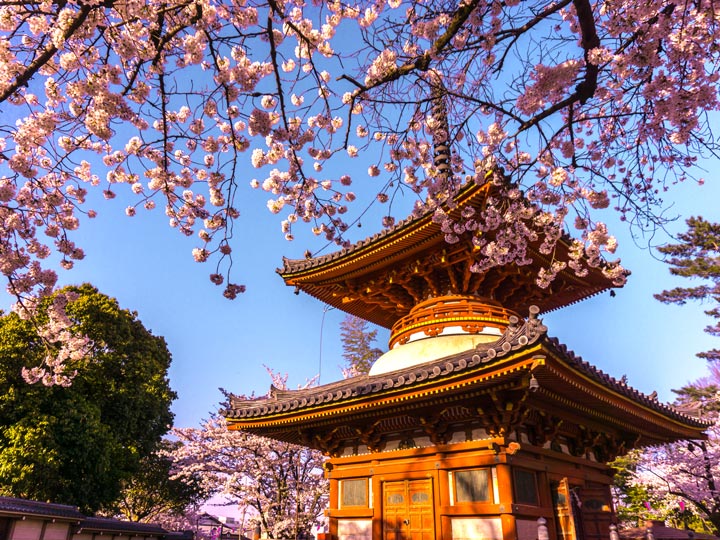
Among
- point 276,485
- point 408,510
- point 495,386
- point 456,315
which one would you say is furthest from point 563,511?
point 276,485

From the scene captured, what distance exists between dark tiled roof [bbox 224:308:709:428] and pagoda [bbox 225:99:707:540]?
0.03 meters

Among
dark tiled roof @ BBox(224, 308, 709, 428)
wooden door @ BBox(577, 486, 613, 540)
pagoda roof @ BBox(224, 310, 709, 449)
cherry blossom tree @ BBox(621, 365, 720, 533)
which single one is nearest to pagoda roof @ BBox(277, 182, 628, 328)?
dark tiled roof @ BBox(224, 308, 709, 428)

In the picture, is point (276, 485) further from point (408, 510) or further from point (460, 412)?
point (460, 412)

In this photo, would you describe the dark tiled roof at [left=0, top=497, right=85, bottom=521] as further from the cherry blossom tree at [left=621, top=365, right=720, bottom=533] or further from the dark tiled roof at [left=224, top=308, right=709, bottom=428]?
the cherry blossom tree at [left=621, top=365, right=720, bottom=533]

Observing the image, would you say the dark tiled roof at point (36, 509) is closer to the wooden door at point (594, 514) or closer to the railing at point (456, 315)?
the railing at point (456, 315)

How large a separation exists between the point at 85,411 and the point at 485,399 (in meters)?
17.0

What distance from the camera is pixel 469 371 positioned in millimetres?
7285

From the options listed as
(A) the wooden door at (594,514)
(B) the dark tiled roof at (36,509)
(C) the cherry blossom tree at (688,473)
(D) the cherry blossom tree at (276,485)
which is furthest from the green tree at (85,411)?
(C) the cherry blossom tree at (688,473)

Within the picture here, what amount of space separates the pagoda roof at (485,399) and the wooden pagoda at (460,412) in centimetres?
3

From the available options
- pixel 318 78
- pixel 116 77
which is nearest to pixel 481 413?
pixel 318 78

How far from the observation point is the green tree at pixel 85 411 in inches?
671

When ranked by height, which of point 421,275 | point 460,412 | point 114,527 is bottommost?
point 114,527

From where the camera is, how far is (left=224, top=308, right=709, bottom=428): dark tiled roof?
6.76 meters

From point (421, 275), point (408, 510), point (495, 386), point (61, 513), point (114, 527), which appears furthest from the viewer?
point (114, 527)
